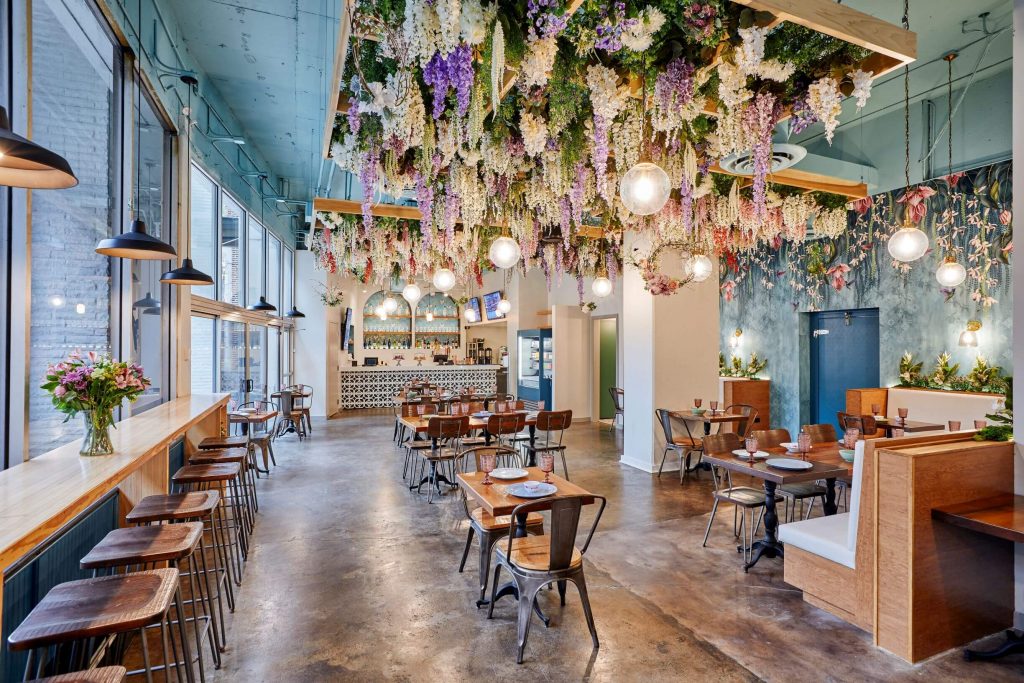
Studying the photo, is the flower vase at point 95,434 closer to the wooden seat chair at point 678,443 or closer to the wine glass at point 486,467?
the wine glass at point 486,467

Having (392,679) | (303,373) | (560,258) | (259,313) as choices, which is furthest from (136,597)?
(303,373)

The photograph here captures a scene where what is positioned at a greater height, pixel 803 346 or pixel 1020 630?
pixel 803 346

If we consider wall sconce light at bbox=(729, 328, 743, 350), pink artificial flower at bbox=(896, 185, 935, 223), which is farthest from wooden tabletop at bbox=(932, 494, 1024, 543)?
wall sconce light at bbox=(729, 328, 743, 350)

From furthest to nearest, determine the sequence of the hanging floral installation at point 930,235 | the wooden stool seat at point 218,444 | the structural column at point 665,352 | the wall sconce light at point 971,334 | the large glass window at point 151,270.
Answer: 1. the structural column at point 665,352
2. the wall sconce light at point 971,334
3. the hanging floral installation at point 930,235
4. the wooden stool seat at point 218,444
5. the large glass window at point 151,270

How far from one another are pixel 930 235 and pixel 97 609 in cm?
876

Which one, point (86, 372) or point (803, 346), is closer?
point (86, 372)

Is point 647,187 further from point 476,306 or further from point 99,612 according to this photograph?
point 476,306

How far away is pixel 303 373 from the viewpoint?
440 inches

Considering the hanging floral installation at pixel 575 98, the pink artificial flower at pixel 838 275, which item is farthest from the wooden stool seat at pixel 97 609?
the pink artificial flower at pixel 838 275

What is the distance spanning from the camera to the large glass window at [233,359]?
279 inches

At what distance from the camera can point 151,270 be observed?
14.7ft

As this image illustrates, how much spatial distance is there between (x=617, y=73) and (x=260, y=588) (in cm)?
394

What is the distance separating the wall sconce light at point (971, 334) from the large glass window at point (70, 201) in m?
Answer: 8.78

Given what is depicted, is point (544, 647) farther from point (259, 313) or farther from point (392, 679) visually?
point (259, 313)
